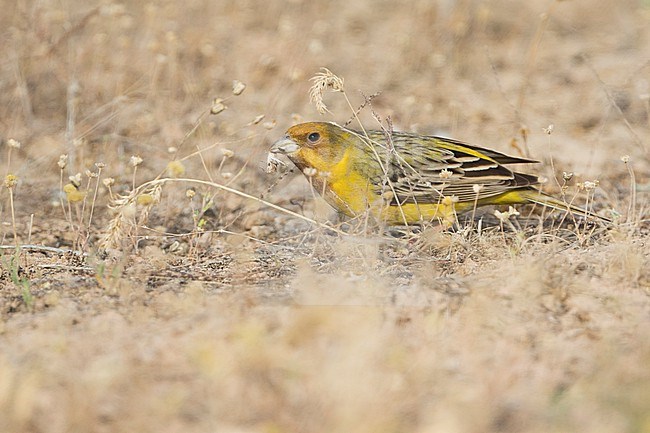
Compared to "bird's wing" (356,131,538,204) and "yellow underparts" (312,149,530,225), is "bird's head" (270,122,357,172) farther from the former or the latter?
"bird's wing" (356,131,538,204)

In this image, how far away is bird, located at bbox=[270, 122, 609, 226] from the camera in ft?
17.6

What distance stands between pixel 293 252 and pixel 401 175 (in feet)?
2.62

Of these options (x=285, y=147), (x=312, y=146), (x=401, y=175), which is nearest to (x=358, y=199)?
(x=401, y=175)

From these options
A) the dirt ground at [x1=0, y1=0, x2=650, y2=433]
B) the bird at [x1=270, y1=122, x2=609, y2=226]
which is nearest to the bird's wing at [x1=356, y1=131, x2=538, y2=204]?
the bird at [x1=270, y1=122, x2=609, y2=226]

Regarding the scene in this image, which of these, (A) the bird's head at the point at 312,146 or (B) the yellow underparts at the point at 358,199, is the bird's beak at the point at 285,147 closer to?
(A) the bird's head at the point at 312,146

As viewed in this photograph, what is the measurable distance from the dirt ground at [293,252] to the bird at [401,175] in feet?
0.63

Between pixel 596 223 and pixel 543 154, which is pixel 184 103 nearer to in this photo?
pixel 543 154

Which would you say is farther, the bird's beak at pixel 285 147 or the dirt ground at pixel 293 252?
the bird's beak at pixel 285 147

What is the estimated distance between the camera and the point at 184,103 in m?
7.88

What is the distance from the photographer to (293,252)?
5.37 meters

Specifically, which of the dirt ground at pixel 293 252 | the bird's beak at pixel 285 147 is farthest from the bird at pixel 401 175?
the dirt ground at pixel 293 252

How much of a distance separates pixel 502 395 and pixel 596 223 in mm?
2170

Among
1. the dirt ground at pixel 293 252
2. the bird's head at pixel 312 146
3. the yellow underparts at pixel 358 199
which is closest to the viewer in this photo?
the dirt ground at pixel 293 252

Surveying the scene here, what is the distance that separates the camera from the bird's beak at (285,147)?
542cm
